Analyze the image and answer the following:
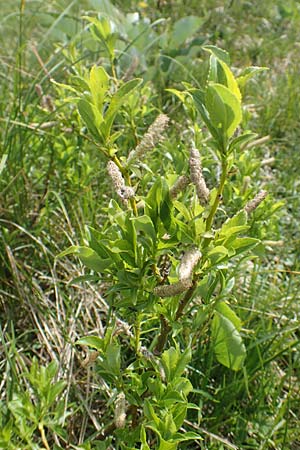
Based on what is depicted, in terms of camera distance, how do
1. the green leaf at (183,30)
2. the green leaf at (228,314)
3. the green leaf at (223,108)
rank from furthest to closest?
the green leaf at (183,30) < the green leaf at (228,314) < the green leaf at (223,108)

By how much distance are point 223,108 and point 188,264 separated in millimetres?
209

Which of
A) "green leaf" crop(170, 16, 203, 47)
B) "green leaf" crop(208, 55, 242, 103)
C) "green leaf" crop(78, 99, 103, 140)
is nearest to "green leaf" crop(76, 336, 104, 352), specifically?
"green leaf" crop(78, 99, 103, 140)

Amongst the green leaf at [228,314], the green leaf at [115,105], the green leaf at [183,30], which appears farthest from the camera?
the green leaf at [183,30]

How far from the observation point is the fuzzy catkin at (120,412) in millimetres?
985

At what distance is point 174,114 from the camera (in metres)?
2.37

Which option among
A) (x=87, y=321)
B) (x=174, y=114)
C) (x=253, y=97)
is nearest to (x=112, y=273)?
(x=87, y=321)

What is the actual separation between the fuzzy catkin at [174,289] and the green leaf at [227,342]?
506mm

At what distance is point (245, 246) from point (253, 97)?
1778 millimetres

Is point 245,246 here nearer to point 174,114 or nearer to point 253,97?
point 174,114

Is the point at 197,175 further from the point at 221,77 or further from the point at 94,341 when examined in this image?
the point at 94,341

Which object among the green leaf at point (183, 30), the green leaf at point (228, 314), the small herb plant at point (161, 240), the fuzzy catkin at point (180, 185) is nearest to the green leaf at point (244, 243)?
the small herb plant at point (161, 240)

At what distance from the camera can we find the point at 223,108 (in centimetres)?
80

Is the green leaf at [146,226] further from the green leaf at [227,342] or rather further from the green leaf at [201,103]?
the green leaf at [227,342]

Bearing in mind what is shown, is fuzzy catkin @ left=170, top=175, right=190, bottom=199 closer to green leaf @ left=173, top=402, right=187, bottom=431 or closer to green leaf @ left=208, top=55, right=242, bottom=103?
green leaf @ left=208, top=55, right=242, bottom=103
